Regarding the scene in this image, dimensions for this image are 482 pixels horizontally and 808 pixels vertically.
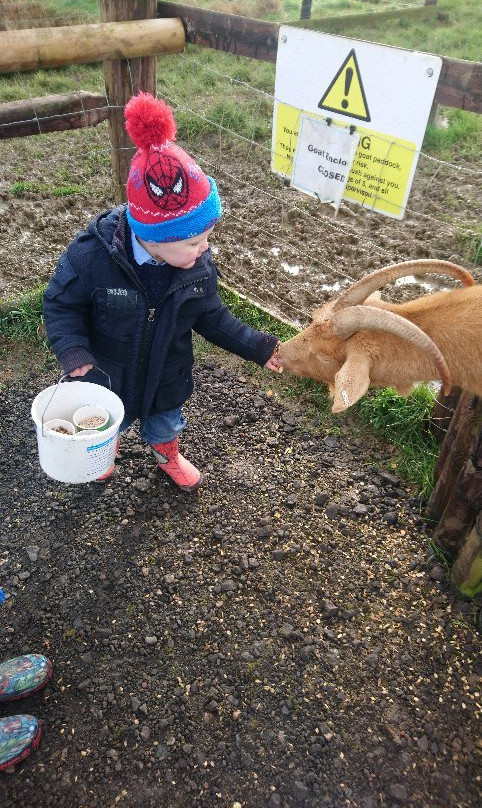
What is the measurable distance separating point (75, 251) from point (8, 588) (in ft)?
6.06

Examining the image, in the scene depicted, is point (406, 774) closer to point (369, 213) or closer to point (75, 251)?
point (75, 251)

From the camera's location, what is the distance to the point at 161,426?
357cm

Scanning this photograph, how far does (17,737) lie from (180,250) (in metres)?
2.25

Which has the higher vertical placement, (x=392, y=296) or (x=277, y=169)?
(x=277, y=169)

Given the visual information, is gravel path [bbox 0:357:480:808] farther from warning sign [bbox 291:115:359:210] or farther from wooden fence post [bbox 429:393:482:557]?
warning sign [bbox 291:115:359:210]

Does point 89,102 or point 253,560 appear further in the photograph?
point 89,102

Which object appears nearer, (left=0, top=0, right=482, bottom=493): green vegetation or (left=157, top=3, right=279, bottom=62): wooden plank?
(left=157, top=3, right=279, bottom=62): wooden plank

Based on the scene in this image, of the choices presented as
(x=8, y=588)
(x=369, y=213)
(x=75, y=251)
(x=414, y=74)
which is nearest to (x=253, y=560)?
(x=8, y=588)

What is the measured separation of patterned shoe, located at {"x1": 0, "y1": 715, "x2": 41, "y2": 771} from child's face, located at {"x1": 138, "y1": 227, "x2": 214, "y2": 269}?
2.16m

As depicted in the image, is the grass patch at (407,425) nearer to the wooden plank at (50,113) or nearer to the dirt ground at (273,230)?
the dirt ground at (273,230)

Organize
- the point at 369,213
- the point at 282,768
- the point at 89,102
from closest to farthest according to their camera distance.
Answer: the point at 282,768, the point at 89,102, the point at 369,213

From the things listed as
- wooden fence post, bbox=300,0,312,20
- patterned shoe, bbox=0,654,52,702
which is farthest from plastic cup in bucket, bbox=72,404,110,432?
wooden fence post, bbox=300,0,312,20

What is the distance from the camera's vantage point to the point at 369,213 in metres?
6.56

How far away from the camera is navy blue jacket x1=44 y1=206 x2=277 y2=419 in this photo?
278 centimetres
